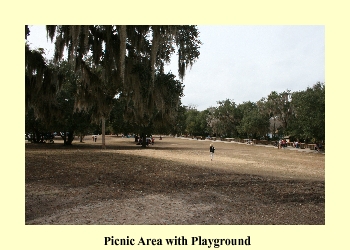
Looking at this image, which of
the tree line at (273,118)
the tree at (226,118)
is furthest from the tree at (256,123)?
the tree at (226,118)

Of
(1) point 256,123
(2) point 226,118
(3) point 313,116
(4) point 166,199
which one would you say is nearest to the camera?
(4) point 166,199

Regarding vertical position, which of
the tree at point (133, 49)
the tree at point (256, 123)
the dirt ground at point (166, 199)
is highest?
the tree at point (133, 49)

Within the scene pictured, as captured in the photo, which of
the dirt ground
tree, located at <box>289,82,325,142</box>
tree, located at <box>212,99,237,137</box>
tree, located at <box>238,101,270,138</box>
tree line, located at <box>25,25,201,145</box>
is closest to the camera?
the dirt ground

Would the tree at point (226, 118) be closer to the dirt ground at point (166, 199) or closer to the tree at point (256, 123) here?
the tree at point (256, 123)

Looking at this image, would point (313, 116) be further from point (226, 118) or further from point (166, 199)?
point (226, 118)

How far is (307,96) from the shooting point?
106 feet

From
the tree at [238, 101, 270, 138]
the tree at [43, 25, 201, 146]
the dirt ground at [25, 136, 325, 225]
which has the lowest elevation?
the dirt ground at [25, 136, 325, 225]

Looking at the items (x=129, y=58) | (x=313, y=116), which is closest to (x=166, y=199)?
(x=129, y=58)

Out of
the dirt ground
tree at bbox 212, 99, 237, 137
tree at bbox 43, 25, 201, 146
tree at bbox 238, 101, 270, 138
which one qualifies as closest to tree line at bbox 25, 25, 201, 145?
tree at bbox 43, 25, 201, 146

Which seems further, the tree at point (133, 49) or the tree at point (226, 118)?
the tree at point (226, 118)

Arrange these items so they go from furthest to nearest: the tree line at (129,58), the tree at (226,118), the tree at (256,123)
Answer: the tree at (226,118) → the tree at (256,123) → the tree line at (129,58)

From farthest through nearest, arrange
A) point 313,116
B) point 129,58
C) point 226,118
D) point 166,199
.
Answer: point 226,118, point 313,116, point 129,58, point 166,199

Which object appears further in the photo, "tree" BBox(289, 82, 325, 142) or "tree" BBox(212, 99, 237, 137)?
"tree" BBox(212, 99, 237, 137)

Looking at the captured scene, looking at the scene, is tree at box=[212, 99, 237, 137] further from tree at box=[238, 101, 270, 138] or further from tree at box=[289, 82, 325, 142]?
tree at box=[289, 82, 325, 142]
